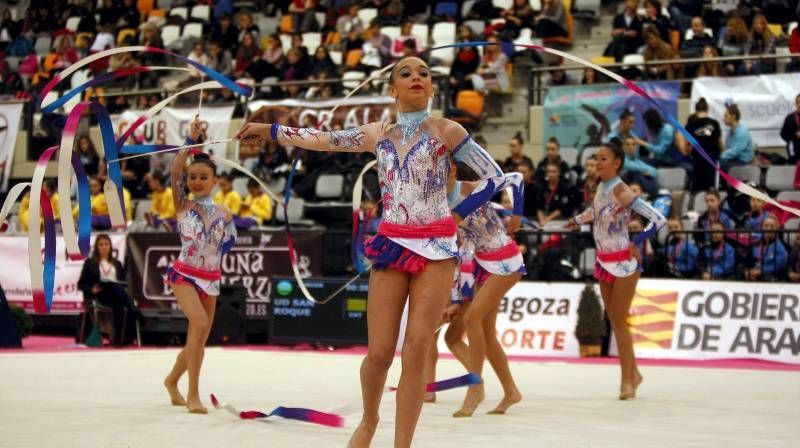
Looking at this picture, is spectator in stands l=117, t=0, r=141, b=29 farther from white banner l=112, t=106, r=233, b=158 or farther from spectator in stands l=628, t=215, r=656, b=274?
spectator in stands l=628, t=215, r=656, b=274

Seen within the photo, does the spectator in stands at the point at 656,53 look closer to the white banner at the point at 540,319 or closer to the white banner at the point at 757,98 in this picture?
the white banner at the point at 757,98

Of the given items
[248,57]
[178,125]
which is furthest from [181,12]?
[178,125]

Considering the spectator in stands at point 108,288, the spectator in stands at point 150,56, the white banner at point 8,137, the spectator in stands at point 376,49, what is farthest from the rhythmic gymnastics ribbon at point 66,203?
the white banner at point 8,137

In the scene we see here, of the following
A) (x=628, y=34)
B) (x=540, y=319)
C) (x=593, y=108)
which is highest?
(x=628, y=34)

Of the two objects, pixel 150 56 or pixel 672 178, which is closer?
pixel 672 178

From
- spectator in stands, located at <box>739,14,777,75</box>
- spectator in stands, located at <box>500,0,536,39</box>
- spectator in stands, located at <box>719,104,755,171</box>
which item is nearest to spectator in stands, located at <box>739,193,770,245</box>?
spectator in stands, located at <box>719,104,755,171</box>

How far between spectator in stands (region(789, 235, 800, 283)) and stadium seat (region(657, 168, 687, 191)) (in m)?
2.05

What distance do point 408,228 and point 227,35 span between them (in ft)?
50.8

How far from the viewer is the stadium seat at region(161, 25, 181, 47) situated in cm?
2070

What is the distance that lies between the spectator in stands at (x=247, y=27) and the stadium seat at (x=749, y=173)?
29.9 ft

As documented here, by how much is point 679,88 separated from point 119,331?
Result: 25.5 feet

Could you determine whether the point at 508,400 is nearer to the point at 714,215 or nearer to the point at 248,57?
the point at 714,215

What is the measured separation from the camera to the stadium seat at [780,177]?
538 inches

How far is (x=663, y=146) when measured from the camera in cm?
1450
